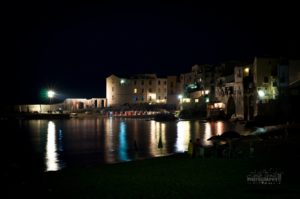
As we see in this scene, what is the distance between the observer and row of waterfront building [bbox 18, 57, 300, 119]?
215 ft

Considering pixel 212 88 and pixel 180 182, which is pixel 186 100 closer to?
pixel 212 88

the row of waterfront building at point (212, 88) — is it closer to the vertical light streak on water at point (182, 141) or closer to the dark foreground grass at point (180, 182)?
the vertical light streak on water at point (182, 141)

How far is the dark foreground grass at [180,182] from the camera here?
496 inches

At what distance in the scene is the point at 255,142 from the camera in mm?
28219

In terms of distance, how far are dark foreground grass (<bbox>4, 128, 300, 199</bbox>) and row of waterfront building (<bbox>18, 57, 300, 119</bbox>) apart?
35302mm

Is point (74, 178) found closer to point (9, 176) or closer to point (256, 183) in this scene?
point (9, 176)

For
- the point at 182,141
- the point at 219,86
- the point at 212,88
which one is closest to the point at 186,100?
the point at 212,88

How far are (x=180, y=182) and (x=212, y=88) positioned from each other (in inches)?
3268

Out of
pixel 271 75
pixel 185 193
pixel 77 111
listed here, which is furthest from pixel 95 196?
pixel 77 111

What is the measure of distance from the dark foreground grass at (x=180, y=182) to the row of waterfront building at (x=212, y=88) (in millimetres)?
35302

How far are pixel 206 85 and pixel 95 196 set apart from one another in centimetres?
8787

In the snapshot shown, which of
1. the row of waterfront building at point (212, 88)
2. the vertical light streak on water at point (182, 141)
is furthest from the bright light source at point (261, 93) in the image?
the vertical light streak on water at point (182, 141)

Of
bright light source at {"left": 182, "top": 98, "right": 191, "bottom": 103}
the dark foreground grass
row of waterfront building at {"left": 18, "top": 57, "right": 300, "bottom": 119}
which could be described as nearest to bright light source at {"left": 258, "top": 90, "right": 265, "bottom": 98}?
row of waterfront building at {"left": 18, "top": 57, "right": 300, "bottom": 119}

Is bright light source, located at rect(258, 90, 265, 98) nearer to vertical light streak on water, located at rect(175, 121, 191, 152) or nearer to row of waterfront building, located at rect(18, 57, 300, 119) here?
row of waterfront building, located at rect(18, 57, 300, 119)
